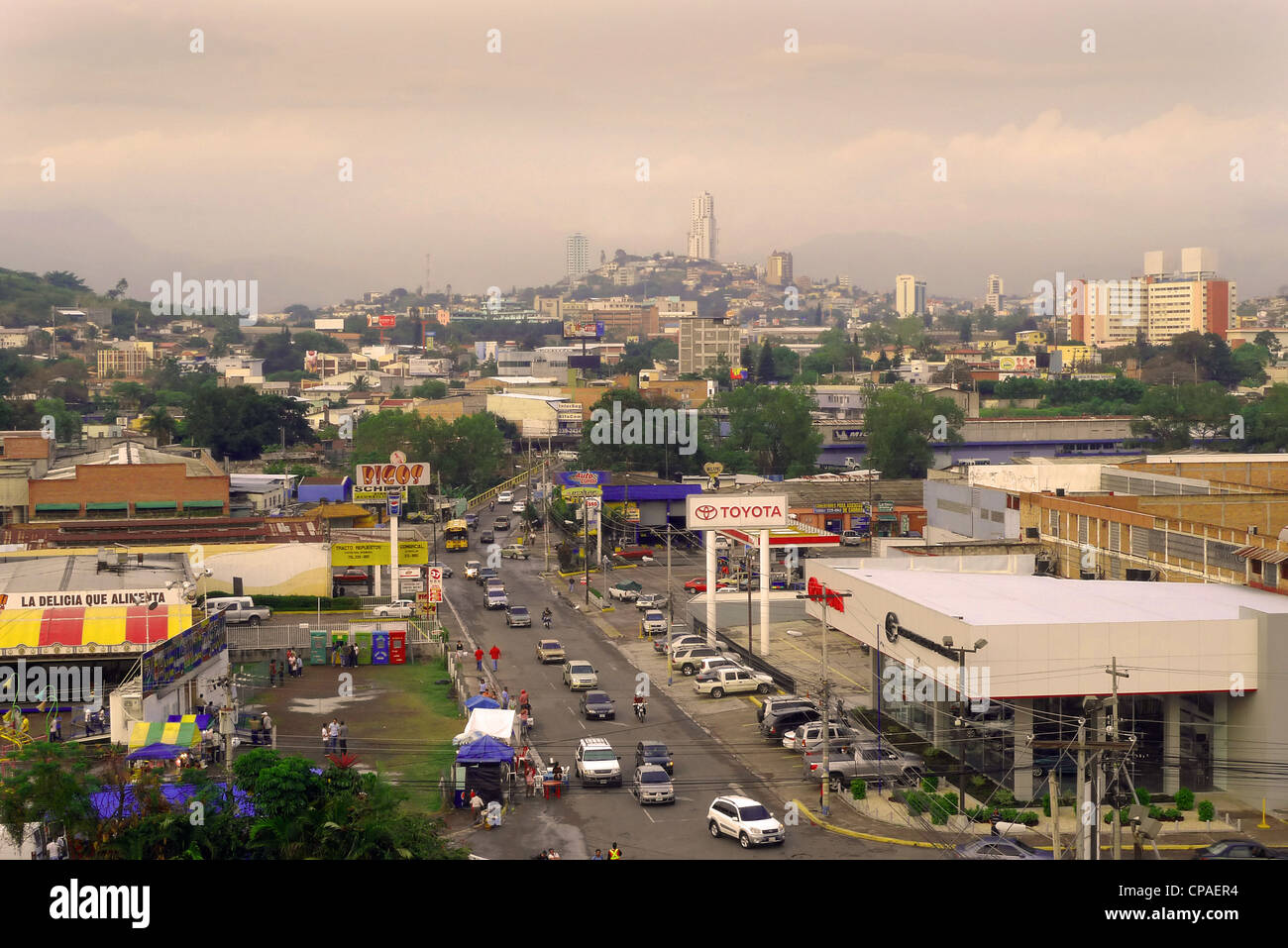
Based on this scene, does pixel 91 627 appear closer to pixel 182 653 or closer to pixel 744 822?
pixel 182 653


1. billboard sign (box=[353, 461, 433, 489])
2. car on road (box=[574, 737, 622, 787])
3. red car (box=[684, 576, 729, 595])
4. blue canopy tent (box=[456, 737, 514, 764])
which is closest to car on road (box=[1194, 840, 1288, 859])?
car on road (box=[574, 737, 622, 787])

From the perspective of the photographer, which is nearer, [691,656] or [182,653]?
[182,653]

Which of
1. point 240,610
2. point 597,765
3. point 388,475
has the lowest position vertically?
point 597,765

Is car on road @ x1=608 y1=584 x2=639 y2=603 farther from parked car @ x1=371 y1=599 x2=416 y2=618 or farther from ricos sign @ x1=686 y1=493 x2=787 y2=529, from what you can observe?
ricos sign @ x1=686 y1=493 x2=787 y2=529

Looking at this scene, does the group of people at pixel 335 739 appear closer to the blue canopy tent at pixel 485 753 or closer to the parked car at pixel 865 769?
the blue canopy tent at pixel 485 753

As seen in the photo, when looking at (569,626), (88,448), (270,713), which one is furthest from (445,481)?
(270,713)

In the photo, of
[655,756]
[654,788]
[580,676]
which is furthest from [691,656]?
[654,788]
